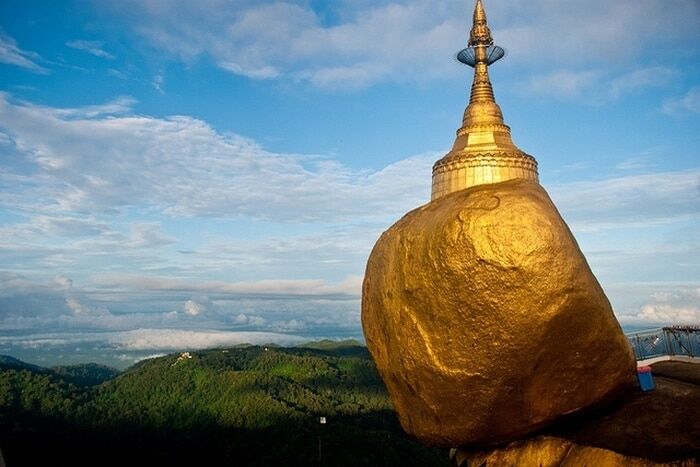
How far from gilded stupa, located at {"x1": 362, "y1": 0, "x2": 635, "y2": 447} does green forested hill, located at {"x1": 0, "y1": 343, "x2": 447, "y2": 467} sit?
6541 cm

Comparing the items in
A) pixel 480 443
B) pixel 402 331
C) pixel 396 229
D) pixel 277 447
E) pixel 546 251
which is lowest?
pixel 277 447

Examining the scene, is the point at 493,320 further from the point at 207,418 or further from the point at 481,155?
the point at 207,418

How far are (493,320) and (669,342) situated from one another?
402 inches

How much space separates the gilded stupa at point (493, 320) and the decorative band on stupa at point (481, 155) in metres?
15.7

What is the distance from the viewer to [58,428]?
92.5 metres

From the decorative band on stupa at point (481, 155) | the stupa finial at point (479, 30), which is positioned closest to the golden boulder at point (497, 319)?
the decorative band on stupa at point (481, 155)

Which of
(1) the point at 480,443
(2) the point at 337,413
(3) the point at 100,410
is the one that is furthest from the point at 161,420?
(1) the point at 480,443

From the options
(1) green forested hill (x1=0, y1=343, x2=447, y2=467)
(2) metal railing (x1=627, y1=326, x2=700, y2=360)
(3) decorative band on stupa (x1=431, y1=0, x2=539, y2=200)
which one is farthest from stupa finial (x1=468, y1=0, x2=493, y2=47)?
(1) green forested hill (x1=0, y1=343, x2=447, y2=467)

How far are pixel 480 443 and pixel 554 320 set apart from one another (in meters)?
1.93

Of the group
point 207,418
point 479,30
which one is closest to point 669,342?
point 479,30

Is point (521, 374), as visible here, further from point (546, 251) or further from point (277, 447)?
point (277, 447)

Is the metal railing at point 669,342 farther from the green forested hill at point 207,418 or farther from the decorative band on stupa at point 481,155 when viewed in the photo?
the green forested hill at point 207,418

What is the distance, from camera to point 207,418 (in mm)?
99688

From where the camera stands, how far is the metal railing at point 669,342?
13.7m
